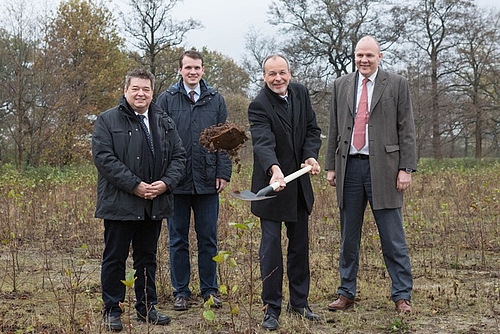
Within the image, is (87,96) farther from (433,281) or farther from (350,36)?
(433,281)

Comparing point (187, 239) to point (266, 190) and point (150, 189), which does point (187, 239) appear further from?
point (266, 190)

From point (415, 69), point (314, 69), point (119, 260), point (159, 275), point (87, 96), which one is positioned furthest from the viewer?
point (314, 69)

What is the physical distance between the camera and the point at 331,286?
594cm

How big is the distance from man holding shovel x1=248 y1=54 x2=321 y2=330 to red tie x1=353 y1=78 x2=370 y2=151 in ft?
1.46

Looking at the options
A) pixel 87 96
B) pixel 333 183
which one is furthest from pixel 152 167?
pixel 87 96

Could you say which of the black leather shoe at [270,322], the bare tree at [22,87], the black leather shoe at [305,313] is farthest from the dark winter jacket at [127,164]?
the bare tree at [22,87]

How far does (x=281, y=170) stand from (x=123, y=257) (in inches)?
51.4

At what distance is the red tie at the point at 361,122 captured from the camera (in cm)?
510

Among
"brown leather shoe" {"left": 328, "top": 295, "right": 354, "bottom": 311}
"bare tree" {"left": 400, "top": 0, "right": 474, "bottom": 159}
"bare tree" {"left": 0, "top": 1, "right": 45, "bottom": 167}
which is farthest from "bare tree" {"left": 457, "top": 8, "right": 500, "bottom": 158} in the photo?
"brown leather shoe" {"left": 328, "top": 295, "right": 354, "bottom": 311}

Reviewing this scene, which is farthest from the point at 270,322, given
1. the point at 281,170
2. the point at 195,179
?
the point at 195,179

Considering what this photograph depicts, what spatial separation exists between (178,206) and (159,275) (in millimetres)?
787

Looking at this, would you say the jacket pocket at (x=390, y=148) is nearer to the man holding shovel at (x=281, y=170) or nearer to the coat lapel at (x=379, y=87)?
the coat lapel at (x=379, y=87)

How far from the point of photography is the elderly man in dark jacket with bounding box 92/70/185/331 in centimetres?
438

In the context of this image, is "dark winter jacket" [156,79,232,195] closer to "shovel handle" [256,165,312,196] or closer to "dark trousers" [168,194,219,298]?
"dark trousers" [168,194,219,298]
